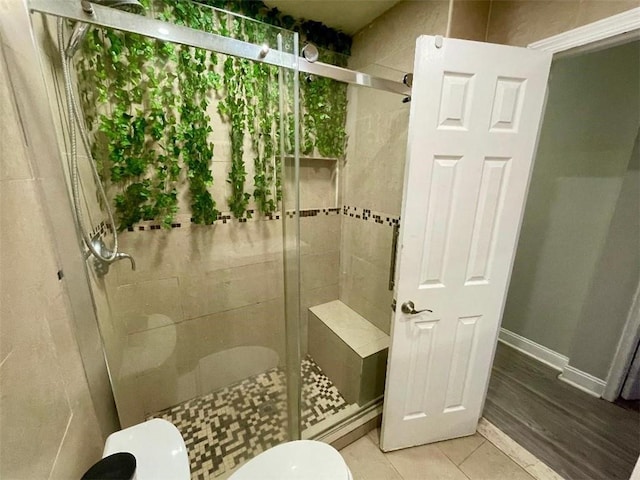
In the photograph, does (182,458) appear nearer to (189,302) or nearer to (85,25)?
(189,302)

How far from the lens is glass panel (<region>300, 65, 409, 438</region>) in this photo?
167cm

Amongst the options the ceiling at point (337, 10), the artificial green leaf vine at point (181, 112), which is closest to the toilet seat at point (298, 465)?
the artificial green leaf vine at point (181, 112)

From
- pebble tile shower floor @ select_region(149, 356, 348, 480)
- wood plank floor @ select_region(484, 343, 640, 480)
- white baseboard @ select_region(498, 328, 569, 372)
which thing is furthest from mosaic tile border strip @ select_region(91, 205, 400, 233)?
white baseboard @ select_region(498, 328, 569, 372)

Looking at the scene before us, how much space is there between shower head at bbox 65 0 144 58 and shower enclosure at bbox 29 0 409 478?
16 millimetres

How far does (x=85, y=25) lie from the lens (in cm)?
93

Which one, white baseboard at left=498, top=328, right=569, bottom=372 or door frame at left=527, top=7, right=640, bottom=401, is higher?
door frame at left=527, top=7, right=640, bottom=401

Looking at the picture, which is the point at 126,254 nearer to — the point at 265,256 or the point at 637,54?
the point at 265,256

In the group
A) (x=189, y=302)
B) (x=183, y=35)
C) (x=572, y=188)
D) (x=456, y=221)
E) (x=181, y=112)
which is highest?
(x=183, y=35)

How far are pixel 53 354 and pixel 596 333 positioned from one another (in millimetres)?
2883

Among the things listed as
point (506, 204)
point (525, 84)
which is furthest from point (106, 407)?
point (525, 84)

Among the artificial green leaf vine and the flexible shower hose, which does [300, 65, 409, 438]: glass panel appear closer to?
the artificial green leaf vine

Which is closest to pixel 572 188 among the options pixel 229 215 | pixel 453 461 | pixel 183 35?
pixel 453 461

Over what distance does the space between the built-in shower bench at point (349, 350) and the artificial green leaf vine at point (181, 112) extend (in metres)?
0.98

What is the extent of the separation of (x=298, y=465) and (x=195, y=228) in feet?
4.28
